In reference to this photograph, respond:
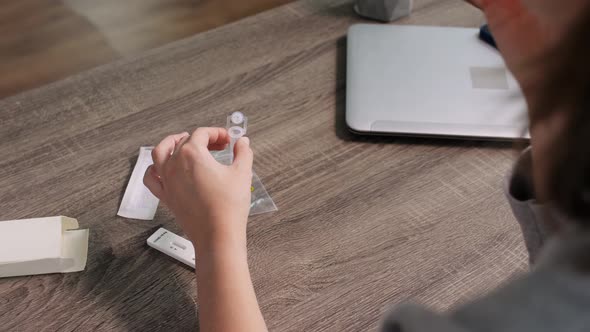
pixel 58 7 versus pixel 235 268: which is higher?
pixel 235 268

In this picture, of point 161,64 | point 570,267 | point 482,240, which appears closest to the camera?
point 570,267

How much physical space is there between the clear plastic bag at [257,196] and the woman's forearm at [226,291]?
0.12 metres

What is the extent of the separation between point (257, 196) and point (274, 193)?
23 millimetres

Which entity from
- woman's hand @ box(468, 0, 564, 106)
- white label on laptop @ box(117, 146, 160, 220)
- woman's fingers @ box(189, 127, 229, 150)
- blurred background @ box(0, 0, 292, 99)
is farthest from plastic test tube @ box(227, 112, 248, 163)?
blurred background @ box(0, 0, 292, 99)

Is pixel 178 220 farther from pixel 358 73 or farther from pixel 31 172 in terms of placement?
pixel 358 73

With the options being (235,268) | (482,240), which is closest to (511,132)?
(482,240)

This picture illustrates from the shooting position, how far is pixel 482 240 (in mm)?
749

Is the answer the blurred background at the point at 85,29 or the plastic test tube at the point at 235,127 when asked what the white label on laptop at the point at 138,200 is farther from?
the blurred background at the point at 85,29

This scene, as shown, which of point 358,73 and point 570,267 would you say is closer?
point 570,267

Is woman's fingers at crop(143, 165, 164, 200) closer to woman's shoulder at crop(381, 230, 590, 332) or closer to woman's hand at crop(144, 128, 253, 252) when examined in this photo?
woman's hand at crop(144, 128, 253, 252)

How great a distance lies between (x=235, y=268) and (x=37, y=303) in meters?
0.23

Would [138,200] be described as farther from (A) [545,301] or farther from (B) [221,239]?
(A) [545,301]

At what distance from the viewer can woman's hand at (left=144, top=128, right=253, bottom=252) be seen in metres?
0.66

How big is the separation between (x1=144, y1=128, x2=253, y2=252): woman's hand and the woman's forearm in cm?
1
